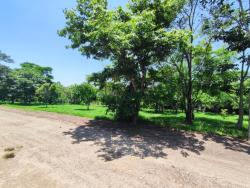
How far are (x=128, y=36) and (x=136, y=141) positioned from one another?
186 inches

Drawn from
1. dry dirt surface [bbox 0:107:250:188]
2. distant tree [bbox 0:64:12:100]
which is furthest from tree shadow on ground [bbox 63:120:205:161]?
distant tree [bbox 0:64:12:100]

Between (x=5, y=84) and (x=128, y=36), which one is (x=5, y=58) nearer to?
(x=5, y=84)

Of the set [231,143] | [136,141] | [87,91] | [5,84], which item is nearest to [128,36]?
[136,141]

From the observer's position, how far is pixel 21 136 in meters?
7.51

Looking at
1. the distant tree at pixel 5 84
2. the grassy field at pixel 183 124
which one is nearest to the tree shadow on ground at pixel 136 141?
the grassy field at pixel 183 124

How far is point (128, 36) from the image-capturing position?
800 cm

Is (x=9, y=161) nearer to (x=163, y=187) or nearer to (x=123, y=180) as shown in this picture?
(x=123, y=180)

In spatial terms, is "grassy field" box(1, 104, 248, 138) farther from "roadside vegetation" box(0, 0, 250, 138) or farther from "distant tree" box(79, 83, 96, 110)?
"distant tree" box(79, 83, 96, 110)

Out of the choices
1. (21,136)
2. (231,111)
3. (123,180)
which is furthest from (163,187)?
(231,111)

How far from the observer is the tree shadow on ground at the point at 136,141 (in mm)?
5790

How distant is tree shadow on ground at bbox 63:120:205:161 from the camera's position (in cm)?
579

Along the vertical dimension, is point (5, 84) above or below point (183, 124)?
above

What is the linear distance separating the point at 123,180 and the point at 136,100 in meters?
6.48

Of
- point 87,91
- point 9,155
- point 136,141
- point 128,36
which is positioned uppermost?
point 128,36
